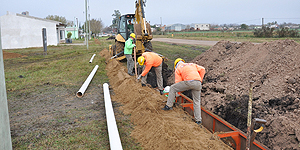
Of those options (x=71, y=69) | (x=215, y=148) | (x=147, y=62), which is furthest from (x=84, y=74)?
(x=215, y=148)

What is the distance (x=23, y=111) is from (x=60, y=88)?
7.44 ft

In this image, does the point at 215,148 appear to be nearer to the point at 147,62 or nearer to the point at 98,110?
the point at 98,110

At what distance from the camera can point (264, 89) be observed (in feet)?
19.4

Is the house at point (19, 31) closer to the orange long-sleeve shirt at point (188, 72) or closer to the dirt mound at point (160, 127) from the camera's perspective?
the dirt mound at point (160, 127)

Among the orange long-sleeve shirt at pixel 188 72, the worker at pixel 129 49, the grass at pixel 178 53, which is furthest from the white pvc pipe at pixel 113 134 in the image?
the grass at pixel 178 53

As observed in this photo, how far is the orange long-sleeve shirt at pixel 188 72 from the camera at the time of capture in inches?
191

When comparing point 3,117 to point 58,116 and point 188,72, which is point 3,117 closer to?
point 58,116

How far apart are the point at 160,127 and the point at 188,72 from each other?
4.52ft

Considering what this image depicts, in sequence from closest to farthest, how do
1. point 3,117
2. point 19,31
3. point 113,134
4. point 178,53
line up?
point 3,117
point 113,134
point 178,53
point 19,31

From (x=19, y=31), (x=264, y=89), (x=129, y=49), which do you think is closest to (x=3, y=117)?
(x=264, y=89)

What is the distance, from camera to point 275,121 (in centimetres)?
458

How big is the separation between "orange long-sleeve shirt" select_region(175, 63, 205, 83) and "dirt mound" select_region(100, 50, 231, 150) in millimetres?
904

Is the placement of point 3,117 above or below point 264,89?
above

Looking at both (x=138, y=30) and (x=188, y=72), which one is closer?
(x=188, y=72)
